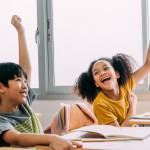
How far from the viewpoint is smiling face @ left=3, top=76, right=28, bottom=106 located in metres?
1.47

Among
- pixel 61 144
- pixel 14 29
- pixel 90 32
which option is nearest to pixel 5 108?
pixel 61 144

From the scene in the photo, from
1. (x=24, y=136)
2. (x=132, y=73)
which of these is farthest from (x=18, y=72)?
(x=132, y=73)

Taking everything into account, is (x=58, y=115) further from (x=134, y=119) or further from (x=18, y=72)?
(x=134, y=119)

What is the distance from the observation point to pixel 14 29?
139 inches

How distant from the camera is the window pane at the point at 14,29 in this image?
3.39 meters

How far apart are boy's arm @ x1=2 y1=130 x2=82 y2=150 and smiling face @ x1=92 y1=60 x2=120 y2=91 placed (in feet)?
3.67

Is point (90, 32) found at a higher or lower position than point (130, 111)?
higher

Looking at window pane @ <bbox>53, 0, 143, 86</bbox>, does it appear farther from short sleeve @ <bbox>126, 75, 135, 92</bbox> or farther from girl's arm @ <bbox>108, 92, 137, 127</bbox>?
girl's arm @ <bbox>108, 92, 137, 127</bbox>

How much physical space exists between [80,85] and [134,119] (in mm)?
794

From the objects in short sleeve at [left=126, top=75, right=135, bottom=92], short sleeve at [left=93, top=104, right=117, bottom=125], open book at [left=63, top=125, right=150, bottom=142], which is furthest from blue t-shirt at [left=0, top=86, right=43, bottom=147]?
short sleeve at [left=126, top=75, right=135, bottom=92]

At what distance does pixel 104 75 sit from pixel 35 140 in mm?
1178

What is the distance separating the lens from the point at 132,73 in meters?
2.42

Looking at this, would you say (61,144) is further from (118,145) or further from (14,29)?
(14,29)

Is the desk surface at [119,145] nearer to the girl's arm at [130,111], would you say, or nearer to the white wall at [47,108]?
the girl's arm at [130,111]
